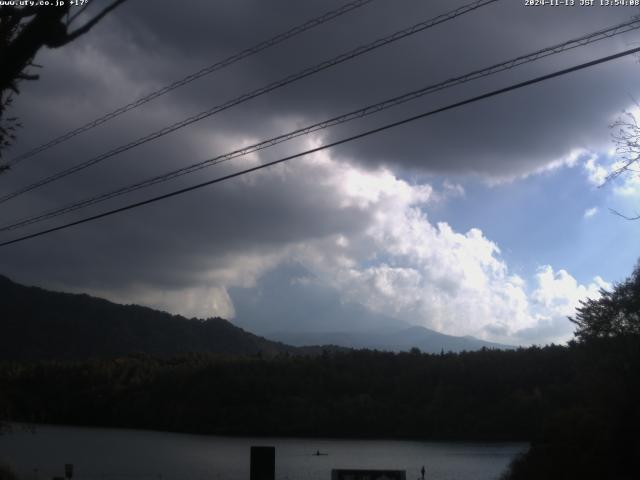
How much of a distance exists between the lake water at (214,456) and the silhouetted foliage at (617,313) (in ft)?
99.2

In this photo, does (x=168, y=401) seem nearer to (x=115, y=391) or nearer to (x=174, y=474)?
(x=115, y=391)

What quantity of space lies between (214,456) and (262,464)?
72757mm

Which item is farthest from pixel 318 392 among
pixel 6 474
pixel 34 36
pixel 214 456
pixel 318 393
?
pixel 34 36

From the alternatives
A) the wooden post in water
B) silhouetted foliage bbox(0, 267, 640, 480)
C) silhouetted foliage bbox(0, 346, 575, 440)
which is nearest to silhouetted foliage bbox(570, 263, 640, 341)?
the wooden post in water

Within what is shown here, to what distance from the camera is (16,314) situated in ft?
545

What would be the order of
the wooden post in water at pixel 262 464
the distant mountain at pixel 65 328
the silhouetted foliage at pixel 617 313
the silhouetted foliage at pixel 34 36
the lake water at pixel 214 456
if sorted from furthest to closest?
the distant mountain at pixel 65 328
the lake water at pixel 214 456
the silhouetted foliage at pixel 617 313
the wooden post in water at pixel 262 464
the silhouetted foliage at pixel 34 36

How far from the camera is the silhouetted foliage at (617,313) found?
32219 millimetres

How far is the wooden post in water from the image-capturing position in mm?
11828

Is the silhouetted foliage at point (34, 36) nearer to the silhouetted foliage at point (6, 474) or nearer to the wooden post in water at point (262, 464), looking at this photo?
the wooden post in water at point (262, 464)

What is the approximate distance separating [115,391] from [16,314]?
4855cm

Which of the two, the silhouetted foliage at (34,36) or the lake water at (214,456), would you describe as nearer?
the silhouetted foliage at (34,36)

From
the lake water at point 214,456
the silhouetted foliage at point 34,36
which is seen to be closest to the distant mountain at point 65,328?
the lake water at point 214,456

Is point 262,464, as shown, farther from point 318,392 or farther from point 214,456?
point 318,392

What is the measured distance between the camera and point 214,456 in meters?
80.8
